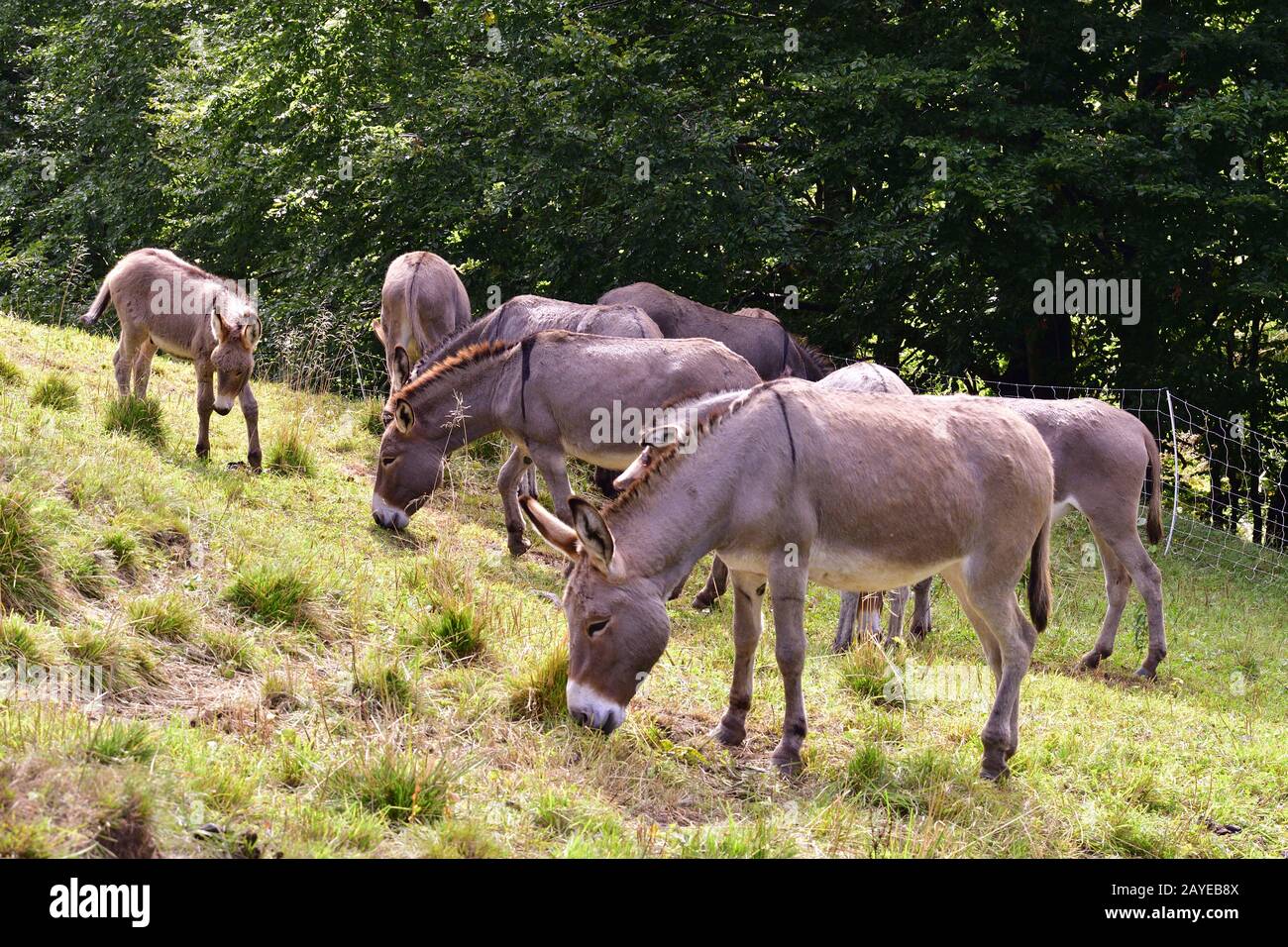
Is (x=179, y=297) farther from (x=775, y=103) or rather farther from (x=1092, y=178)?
(x=1092, y=178)

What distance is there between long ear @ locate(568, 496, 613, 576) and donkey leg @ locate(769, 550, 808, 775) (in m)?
0.83

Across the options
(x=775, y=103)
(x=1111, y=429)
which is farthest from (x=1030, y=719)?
(x=775, y=103)

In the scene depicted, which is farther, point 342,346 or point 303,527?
point 342,346

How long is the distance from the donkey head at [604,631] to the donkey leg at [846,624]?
10.0 feet

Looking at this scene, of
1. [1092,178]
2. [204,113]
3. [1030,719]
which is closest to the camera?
[1030,719]

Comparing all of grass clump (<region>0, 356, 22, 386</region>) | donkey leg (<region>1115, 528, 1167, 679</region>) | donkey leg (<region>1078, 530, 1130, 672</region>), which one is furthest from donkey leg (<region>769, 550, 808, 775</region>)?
grass clump (<region>0, 356, 22, 386</region>)

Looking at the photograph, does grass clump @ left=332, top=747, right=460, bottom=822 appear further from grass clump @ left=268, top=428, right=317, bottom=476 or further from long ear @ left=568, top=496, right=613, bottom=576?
grass clump @ left=268, top=428, right=317, bottom=476

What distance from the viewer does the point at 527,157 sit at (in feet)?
46.3

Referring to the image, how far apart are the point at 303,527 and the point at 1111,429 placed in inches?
243

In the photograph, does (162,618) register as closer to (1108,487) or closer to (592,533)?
(592,533)

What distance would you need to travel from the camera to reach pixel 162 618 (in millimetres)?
5695

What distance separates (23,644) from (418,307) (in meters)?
7.45

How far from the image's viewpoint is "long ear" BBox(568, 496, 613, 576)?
4.92 meters

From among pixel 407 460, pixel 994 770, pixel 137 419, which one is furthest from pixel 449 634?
pixel 137 419
